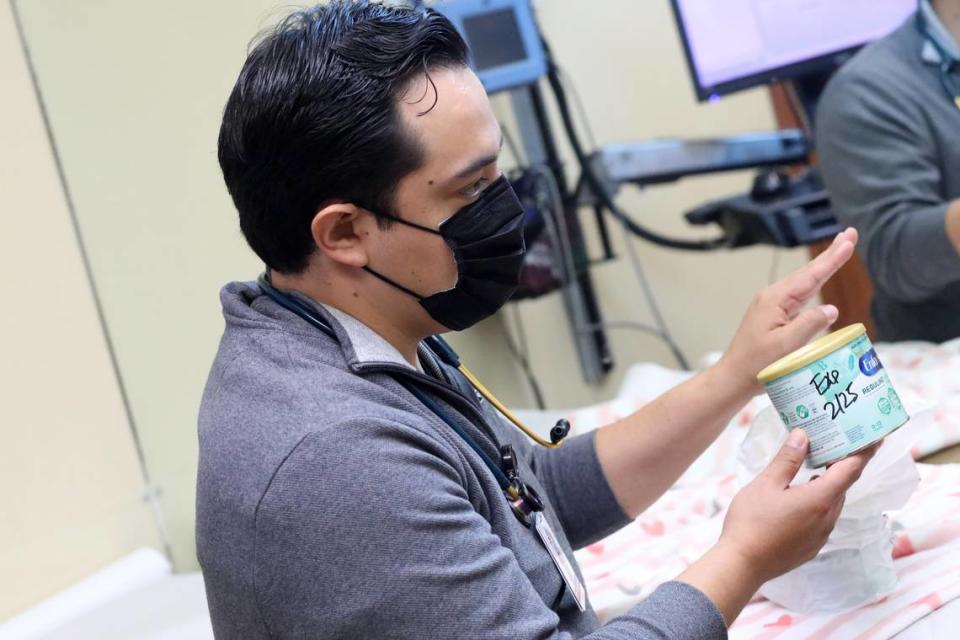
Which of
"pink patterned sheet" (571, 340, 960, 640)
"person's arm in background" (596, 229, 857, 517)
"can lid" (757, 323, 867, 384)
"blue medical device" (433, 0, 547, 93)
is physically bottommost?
"pink patterned sheet" (571, 340, 960, 640)

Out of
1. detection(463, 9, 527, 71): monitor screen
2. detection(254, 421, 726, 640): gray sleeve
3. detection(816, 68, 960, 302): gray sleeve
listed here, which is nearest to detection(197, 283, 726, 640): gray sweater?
detection(254, 421, 726, 640): gray sleeve

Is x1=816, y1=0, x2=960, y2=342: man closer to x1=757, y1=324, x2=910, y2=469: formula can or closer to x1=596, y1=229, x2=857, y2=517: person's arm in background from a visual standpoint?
x1=596, y1=229, x2=857, y2=517: person's arm in background

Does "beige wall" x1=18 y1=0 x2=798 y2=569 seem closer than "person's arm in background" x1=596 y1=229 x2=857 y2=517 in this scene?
No

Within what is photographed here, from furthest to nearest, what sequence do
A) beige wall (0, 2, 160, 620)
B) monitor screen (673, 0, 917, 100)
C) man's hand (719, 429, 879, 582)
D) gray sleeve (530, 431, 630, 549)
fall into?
monitor screen (673, 0, 917, 100) → beige wall (0, 2, 160, 620) → gray sleeve (530, 431, 630, 549) → man's hand (719, 429, 879, 582)

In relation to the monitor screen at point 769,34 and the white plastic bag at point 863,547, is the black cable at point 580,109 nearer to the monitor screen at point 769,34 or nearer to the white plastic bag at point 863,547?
the monitor screen at point 769,34

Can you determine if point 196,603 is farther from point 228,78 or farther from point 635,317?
point 635,317

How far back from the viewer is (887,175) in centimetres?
174

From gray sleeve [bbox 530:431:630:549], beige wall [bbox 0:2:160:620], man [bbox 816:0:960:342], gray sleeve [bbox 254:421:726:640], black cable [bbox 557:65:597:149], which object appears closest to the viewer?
gray sleeve [bbox 254:421:726:640]

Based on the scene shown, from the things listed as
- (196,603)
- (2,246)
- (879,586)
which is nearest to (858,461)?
(879,586)

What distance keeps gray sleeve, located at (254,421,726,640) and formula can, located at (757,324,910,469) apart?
0.22 metres

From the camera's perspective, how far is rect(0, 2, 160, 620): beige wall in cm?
162

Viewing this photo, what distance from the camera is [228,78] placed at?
1634 mm

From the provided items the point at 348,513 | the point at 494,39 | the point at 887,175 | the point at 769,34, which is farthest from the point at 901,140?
the point at 348,513

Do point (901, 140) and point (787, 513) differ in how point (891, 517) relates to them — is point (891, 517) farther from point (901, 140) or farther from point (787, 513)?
point (901, 140)
